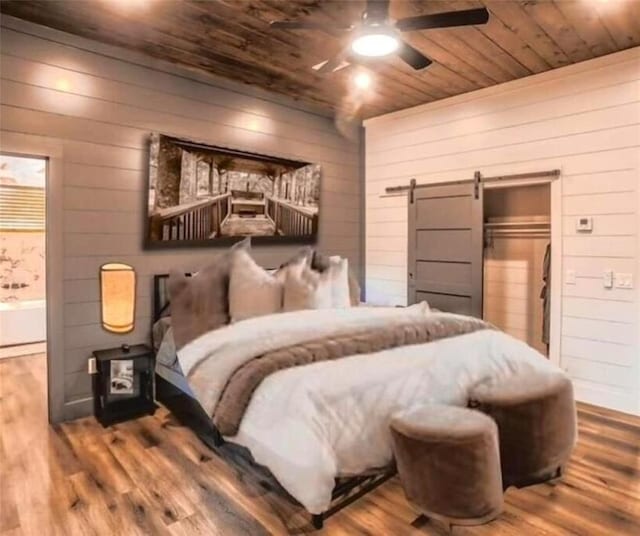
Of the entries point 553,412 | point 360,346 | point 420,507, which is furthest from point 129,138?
point 553,412

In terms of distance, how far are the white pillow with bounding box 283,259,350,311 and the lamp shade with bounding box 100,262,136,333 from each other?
4.24 ft

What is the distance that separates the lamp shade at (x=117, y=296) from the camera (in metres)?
3.68

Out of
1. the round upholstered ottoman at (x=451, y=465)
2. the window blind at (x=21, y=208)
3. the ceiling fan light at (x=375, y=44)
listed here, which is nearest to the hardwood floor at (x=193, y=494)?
the round upholstered ottoman at (x=451, y=465)

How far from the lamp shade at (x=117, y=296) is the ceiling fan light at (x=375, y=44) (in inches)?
98.1

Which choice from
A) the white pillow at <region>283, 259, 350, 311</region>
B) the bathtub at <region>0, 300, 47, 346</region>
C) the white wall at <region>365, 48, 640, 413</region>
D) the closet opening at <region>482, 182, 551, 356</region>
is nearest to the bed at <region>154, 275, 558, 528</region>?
the white pillow at <region>283, 259, 350, 311</region>

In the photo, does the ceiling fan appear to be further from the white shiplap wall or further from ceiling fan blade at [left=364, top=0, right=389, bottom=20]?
the white shiplap wall

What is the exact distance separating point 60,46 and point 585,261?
178 inches

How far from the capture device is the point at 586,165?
390 cm

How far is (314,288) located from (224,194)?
132 cm

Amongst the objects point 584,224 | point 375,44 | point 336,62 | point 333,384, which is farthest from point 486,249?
point 333,384

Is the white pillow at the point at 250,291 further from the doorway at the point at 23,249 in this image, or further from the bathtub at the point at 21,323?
the doorway at the point at 23,249

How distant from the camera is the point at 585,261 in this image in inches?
155

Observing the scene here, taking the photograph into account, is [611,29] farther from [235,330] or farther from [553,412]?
[235,330]

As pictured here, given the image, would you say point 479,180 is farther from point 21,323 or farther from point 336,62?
point 21,323
